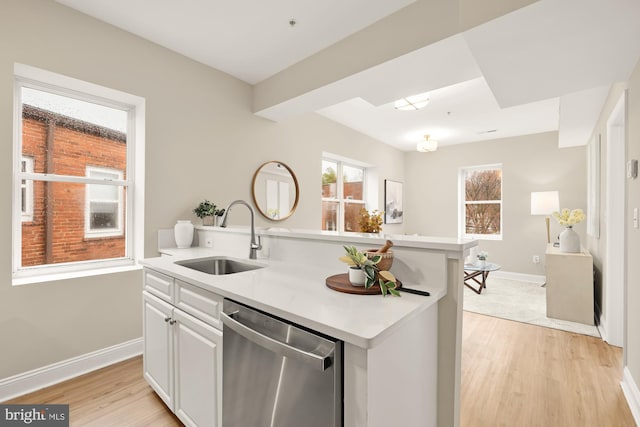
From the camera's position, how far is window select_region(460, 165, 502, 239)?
566 cm

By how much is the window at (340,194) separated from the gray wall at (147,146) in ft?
3.32

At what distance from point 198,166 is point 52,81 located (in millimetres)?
1174

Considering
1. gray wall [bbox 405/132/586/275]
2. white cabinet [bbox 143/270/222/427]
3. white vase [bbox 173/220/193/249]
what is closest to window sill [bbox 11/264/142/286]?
white vase [bbox 173/220/193/249]

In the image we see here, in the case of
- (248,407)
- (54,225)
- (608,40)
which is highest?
(608,40)

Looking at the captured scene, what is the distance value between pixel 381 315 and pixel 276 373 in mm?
441

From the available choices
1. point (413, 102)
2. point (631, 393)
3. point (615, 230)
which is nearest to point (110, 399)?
point (631, 393)

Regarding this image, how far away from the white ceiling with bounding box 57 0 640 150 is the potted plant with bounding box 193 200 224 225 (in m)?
1.27

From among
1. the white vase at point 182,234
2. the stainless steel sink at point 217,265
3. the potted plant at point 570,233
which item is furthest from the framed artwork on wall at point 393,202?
the stainless steel sink at point 217,265

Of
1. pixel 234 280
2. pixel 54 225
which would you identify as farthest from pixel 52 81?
pixel 234 280

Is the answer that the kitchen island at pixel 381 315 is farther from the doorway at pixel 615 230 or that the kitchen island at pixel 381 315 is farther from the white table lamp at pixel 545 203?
the white table lamp at pixel 545 203

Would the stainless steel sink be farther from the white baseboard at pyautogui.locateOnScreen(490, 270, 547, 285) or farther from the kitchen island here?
the white baseboard at pyautogui.locateOnScreen(490, 270, 547, 285)

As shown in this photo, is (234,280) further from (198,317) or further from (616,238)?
(616,238)

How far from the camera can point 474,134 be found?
5.20m

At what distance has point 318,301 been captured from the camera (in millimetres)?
1133
